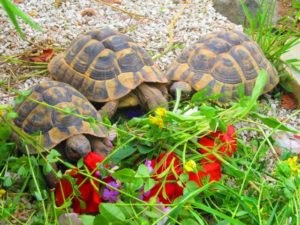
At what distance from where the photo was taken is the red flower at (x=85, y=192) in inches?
80.0

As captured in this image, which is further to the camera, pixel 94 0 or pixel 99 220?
pixel 94 0

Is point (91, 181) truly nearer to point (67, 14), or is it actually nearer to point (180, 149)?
point (180, 149)

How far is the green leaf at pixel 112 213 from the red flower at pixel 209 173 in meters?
0.46

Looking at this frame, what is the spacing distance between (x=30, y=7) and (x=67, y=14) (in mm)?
249

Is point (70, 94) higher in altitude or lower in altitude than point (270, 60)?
higher

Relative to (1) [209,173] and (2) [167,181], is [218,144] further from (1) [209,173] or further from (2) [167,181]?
(2) [167,181]

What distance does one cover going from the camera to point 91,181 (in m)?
1.96

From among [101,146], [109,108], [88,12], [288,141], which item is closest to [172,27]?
[88,12]

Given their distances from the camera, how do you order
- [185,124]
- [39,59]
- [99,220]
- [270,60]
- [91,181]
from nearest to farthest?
[99,220], [91,181], [185,124], [39,59], [270,60]

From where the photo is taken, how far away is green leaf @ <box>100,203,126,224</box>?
1.64 m

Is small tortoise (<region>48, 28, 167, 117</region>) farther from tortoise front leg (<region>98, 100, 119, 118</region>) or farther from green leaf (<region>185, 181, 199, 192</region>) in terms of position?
green leaf (<region>185, 181, 199, 192</region>)

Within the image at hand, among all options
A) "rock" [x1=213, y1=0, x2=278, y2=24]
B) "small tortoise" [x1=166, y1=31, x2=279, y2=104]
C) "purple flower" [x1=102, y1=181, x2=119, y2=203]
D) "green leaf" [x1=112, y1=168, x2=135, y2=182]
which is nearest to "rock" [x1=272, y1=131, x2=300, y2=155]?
"small tortoise" [x1=166, y1=31, x2=279, y2=104]

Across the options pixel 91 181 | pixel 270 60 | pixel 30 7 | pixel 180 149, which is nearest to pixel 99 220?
pixel 91 181

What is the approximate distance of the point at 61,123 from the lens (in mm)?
2209
